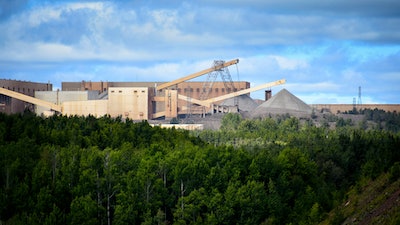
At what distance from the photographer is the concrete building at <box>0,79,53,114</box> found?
127m

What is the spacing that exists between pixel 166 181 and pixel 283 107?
84077 mm

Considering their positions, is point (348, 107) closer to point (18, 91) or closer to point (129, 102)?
point (129, 102)

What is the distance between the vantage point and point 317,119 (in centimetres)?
14125

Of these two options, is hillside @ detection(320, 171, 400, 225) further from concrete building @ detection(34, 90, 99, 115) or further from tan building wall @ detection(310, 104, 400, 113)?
tan building wall @ detection(310, 104, 400, 113)

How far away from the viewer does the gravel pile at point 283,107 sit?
476ft

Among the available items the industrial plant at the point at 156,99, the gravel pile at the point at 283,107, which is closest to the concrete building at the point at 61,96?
the industrial plant at the point at 156,99

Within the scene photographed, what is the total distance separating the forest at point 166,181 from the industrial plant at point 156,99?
45.7 m

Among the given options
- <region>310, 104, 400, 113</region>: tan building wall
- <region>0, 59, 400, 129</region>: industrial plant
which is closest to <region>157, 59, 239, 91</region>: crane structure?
<region>0, 59, 400, 129</region>: industrial plant

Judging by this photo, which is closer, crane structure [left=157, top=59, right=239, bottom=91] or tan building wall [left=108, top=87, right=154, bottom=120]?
tan building wall [left=108, top=87, right=154, bottom=120]

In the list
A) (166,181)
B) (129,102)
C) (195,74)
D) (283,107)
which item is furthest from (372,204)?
(283,107)

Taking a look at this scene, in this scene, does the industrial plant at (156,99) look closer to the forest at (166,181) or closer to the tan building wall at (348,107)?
the tan building wall at (348,107)

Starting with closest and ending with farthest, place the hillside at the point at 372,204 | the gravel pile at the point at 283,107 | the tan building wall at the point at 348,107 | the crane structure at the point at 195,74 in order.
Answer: the hillside at the point at 372,204
the crane structure at the point at 195,74
the gravel pile at the point at 283,107
the tan building wall at the point at 348,107

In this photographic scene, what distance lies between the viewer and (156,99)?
445ft

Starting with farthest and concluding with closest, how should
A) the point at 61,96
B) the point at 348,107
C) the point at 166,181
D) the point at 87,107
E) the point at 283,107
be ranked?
1. the point at 348,107
2. the point at 283,107
3. the point at 61,96
4. the point at 87,107
5. the point at 166,181
